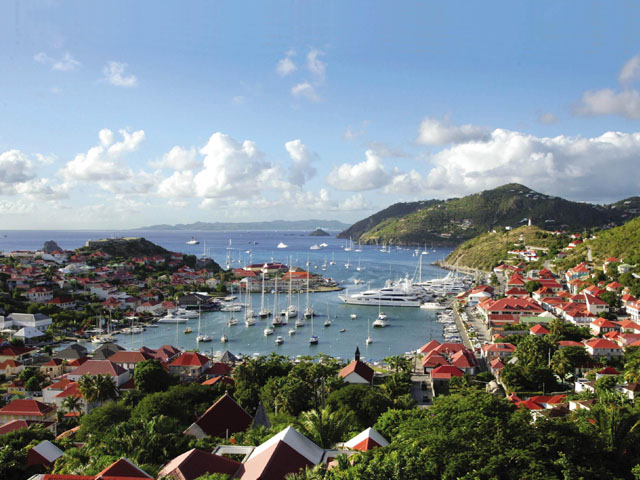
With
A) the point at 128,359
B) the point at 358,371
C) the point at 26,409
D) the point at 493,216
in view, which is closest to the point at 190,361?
the point at 128,359

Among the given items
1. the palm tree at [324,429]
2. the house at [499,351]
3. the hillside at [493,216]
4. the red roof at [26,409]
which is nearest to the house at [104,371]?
the red roof at [26,409]

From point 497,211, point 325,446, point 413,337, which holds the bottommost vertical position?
point 413,337

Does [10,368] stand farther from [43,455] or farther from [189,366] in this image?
[43,455]

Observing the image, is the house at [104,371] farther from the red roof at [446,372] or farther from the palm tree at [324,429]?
the red roof at [446,372]

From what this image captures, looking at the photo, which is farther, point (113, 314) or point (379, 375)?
point (113, 314)

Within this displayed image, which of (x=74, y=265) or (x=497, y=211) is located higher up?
(x=497, y=211)

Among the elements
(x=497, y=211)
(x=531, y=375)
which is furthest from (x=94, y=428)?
(x=497, y=211)

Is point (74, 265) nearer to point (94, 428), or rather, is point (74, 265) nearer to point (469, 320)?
point (469, 320)
